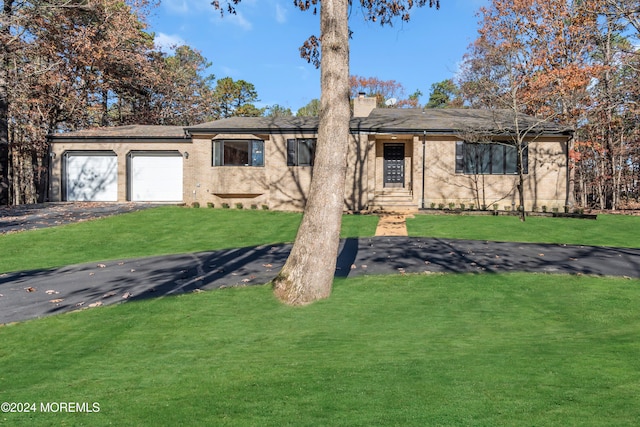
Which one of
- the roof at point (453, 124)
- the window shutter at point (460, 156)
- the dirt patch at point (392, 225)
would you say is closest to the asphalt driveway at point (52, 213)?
the dirt patch at point (392, 225)

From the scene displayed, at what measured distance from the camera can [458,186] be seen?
22.7 m

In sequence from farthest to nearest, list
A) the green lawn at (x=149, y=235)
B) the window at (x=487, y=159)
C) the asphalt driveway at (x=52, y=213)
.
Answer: the window at (x=487, y=159) < the asphalt driveway at (x=52, y=213) < the green lawn at (x=149, y=235)

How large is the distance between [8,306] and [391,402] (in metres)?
7.91

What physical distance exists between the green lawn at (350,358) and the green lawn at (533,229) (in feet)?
19.6

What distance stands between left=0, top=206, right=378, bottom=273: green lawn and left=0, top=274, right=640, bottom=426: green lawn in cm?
575

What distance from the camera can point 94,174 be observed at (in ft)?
85.9

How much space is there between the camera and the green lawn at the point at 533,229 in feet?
48.1

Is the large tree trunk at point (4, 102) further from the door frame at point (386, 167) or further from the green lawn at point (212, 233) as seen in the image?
the door frame at point (386, 167)

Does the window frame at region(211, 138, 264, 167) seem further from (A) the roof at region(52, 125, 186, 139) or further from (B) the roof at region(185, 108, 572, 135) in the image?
(A) the roof at region(52, 125, 186, 139)

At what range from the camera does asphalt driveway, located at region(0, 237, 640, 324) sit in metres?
8.76

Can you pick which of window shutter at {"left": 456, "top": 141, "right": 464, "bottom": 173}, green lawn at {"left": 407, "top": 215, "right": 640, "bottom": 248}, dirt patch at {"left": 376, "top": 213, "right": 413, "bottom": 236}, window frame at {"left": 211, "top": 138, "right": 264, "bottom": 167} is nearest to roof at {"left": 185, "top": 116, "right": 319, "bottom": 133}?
window frame at {"left": 211, "top": 138, "right": 264, "bottom": 167}

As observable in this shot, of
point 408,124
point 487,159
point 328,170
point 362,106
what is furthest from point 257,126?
point 328,170

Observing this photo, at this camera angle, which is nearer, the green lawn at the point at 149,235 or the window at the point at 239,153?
the green lawn at the point at 149,235

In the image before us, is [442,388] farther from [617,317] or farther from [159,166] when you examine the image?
[159,166]
